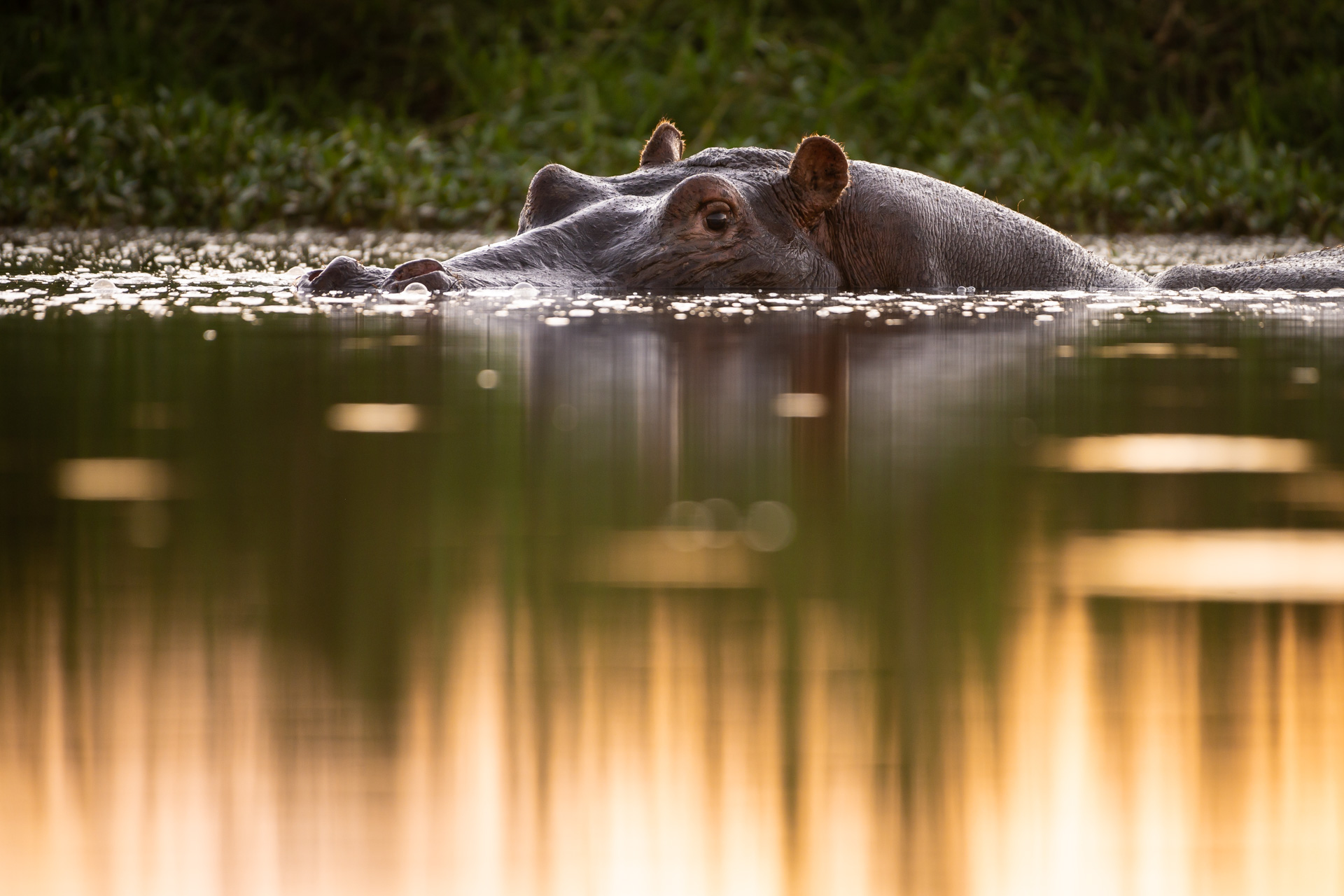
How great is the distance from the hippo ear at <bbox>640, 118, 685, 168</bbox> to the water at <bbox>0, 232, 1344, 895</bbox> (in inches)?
179

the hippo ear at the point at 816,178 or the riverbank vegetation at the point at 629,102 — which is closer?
the hippo ear at the point at 816,178

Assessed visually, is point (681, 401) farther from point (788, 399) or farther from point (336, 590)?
point (336, 590)

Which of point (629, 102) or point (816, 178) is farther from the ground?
point (629, 102)

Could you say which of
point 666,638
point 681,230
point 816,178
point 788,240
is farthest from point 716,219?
point 666,638

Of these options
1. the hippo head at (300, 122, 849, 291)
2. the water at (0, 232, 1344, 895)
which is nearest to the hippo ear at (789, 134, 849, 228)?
the hippo head at (300, 122, 849, 291)

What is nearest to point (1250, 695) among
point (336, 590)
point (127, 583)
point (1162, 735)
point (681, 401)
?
point (1162, 735)

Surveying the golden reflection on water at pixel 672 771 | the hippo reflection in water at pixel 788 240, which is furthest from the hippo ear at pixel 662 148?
the golden reflection on water at pixel 672 771

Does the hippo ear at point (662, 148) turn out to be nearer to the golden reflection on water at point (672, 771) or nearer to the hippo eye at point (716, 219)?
the hippo eye at point (716, 219)

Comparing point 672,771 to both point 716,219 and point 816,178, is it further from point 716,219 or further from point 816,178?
point 816,178

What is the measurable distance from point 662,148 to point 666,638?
6923 millimetres

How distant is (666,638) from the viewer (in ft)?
6.90

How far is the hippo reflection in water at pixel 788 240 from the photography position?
7719 millimetres

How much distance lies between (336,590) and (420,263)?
4829 mm

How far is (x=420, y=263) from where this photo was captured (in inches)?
278
